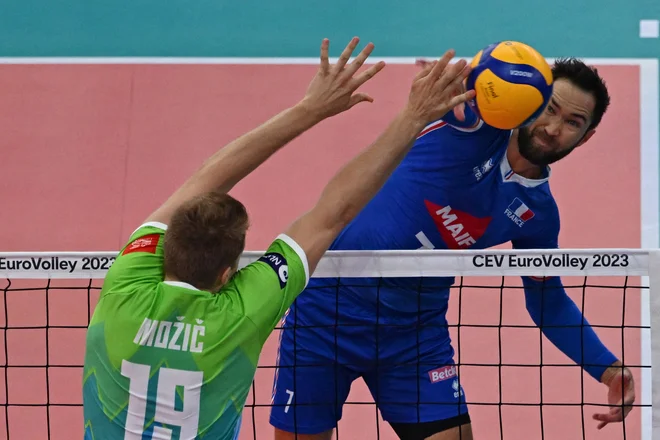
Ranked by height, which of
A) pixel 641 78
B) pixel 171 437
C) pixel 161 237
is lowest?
pixel 171 437

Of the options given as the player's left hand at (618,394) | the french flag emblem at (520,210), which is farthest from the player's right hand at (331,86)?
the player's left hand at (618,394)

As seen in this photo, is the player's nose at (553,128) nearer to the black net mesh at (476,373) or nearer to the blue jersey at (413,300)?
the blue jersey at (413,300)

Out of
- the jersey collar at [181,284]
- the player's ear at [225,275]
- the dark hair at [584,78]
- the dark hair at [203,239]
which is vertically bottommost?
the jersey collar at [181,284]

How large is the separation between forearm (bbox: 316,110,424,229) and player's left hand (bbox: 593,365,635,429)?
166cm

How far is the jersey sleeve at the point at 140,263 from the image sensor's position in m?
2.94

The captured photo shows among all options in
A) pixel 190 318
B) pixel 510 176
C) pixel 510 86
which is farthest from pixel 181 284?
pixel 510 176

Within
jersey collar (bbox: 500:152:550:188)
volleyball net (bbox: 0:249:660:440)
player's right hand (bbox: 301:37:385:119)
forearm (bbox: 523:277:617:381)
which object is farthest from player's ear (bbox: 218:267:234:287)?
volleyball net (bbox: 0:249:660:440)

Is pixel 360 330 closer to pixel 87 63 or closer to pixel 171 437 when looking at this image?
pixel 171 437

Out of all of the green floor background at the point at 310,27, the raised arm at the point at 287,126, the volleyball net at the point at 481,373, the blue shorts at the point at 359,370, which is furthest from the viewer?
the green floor background at the point at 310,27

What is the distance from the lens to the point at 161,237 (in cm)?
309

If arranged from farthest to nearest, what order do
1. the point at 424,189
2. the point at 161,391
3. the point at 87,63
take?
the point at 87,63
the point at 424,189
the point at 161,391

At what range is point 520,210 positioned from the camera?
4.13m

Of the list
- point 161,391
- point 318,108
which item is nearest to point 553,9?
point 318,108

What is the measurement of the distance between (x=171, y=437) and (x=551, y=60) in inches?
222
